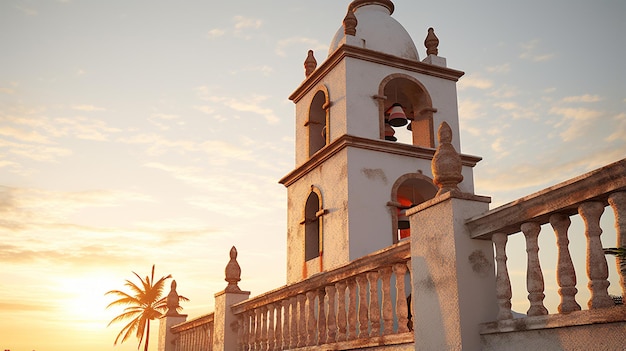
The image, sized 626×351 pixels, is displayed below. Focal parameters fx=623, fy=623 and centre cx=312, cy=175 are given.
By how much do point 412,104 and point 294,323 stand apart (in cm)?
832

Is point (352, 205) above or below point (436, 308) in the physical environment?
above

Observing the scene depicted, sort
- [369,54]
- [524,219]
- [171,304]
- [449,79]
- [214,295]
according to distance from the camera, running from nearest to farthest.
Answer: [524,219] < [214,295] < [369,54] < [449,79] < [171,304]

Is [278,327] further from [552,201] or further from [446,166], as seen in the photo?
[552,201]

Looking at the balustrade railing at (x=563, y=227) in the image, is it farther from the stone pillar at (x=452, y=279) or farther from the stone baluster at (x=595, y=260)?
the stone pillar at (x=452, y=279)

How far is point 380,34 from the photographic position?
17016 mm

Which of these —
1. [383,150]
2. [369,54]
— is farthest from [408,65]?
[383,150]

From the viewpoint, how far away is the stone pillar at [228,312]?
13102 mm

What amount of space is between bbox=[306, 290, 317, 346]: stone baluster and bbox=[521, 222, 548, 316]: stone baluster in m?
4.71

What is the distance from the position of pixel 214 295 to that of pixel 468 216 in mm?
8900

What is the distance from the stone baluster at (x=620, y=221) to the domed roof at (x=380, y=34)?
1208cm

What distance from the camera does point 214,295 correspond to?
46.6 feet

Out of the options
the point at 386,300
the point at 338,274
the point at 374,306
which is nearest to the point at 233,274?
the point at 338,274

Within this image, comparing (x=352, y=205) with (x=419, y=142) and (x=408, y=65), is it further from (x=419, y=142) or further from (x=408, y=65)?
(x=408, y=65)

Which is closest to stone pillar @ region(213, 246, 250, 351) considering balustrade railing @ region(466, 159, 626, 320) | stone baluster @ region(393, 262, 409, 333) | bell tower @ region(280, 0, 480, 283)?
bell tower @ region(280, 0, 480, 283)
